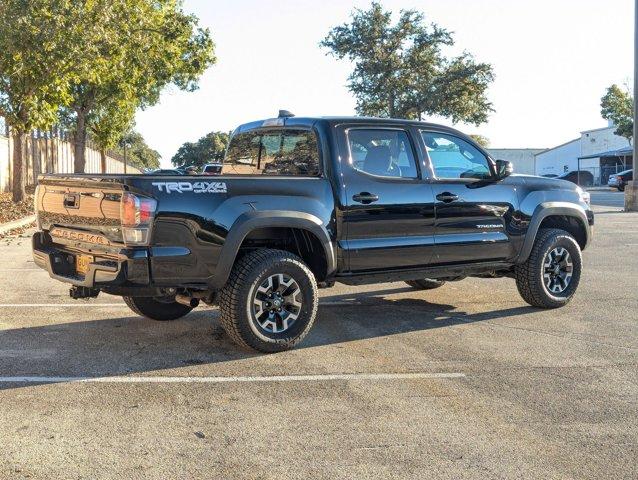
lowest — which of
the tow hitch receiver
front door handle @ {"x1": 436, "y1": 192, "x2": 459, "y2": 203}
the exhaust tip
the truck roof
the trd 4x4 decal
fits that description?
the exhaust tip

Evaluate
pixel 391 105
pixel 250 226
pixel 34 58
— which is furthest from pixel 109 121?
pixel 250 226

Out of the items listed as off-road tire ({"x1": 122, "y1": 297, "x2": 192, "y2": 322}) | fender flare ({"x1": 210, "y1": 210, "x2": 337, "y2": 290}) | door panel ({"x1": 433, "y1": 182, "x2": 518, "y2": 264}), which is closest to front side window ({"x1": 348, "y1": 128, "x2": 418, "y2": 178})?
door panel ({"x1": 433, "y1": 182, "x2": 518, "y2": 264})

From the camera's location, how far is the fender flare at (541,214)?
27.1ft

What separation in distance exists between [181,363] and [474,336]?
106 inches

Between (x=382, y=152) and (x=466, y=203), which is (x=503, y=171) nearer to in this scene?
(x=466, y=203)

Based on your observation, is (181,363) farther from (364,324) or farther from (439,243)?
(439,243)

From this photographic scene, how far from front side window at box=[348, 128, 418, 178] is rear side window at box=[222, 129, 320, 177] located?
0.38 metres

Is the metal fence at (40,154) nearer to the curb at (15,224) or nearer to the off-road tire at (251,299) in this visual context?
the curb at (15,224)

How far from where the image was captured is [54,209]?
677cm

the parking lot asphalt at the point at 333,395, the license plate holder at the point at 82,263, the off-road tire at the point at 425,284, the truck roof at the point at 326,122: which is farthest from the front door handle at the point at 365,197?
the off-road tire at the point at 425,284

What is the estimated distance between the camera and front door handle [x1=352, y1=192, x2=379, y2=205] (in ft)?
22.7

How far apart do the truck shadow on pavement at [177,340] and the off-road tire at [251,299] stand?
0.14 meters

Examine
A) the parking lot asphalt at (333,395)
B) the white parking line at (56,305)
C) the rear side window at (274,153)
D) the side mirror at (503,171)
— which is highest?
the rear side window at (274,153)

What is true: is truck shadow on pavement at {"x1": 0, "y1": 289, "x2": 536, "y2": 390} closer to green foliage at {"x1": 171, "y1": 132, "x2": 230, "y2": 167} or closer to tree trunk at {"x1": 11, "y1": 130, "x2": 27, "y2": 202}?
tree trunk at {"x1": 11, "y1": 130, "x2": 27, "y2": 202}
